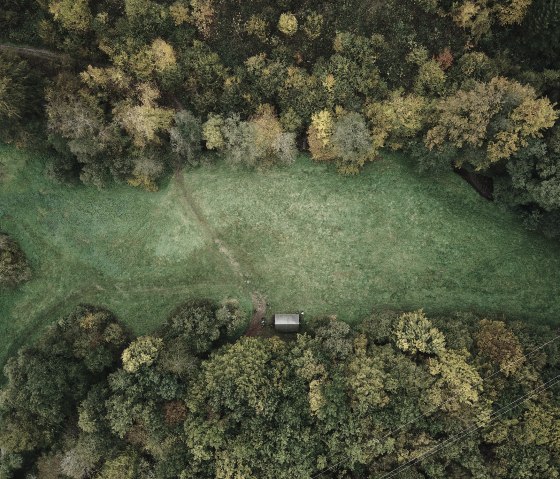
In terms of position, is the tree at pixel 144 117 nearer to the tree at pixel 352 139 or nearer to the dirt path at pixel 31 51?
the dirt path at pixel 31 51

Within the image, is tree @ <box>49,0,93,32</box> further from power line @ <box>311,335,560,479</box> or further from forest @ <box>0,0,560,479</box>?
power line @ <box>311,335,560,479</box>

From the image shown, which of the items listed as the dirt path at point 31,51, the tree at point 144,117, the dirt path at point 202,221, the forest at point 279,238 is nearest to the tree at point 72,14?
the forest at point 279,238

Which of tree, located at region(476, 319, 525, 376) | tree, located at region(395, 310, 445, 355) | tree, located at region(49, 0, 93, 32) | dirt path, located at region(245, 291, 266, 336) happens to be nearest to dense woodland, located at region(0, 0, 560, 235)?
tree, located at region(49, 0, 93, 32)

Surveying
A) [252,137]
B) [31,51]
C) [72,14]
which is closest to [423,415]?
[252,137]

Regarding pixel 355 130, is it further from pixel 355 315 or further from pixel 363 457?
pixel 363 457

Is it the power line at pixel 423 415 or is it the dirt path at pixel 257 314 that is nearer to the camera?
the power line at pixel 423 415

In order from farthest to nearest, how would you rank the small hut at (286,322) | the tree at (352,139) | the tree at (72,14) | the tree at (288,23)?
1. the small hut at (286,322)
2. the tree at (288,23)
3. the tree at (72,14)
4. the tree at (352,139)
